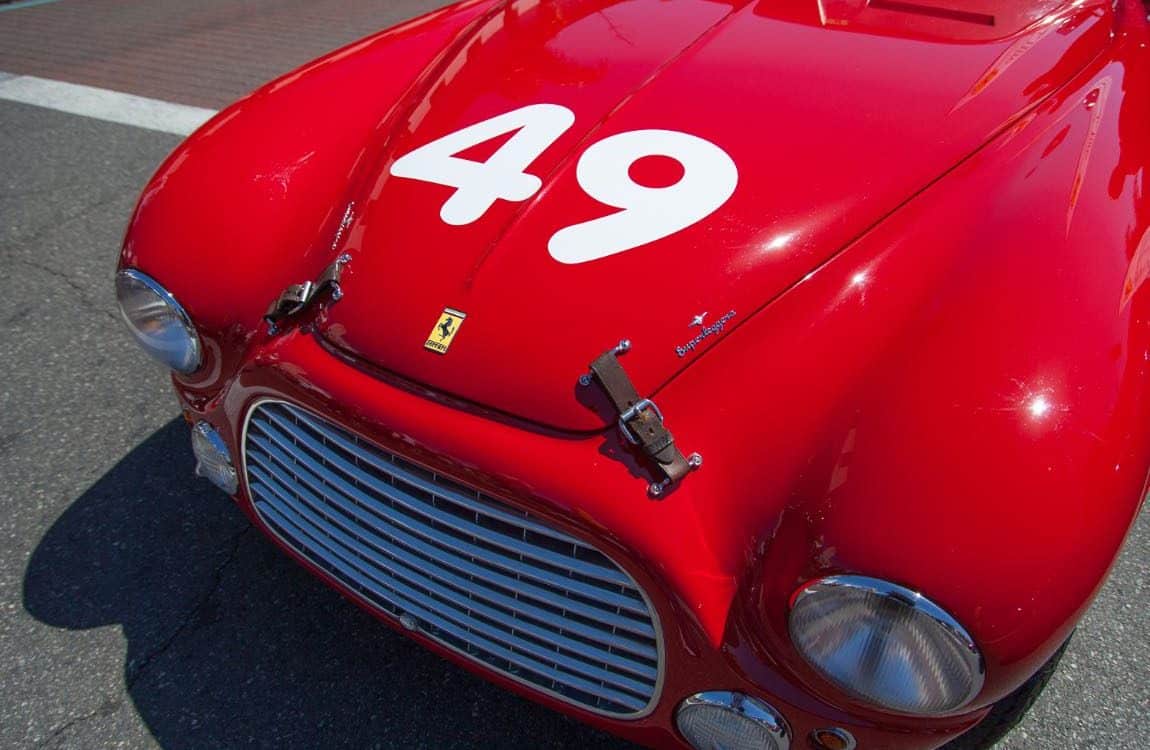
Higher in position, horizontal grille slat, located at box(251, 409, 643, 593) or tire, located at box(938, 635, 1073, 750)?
horizontal grille slat, located at box(251, 409, 643, 593)

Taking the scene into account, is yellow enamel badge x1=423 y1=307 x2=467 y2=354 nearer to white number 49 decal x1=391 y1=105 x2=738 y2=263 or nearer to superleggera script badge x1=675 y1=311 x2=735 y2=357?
white number 49 decal x1=391 y1=105 x2=738 y2=263

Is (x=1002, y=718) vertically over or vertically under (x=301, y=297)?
under

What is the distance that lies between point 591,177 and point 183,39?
17.9 feet

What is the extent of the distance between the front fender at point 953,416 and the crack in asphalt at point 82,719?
140 cm

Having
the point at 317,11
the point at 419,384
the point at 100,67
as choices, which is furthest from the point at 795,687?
the point at 317,11

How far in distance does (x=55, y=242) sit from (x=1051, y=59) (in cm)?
356

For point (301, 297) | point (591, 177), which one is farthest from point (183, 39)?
point (591, 177)

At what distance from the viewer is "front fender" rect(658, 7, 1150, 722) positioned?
1260mm

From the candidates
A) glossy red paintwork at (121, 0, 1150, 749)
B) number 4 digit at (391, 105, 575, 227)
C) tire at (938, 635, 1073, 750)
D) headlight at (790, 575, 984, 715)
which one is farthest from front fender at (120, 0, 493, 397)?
tire at (938, 635, 1073, 750)

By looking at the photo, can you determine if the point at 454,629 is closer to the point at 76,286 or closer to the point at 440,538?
the point at 440,538

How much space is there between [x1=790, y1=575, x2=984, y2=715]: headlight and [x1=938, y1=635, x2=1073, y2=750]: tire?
20.6 inches

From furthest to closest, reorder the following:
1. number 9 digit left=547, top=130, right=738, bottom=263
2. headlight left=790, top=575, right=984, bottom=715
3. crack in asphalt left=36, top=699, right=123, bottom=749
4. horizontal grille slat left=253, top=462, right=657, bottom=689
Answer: crack in asphalt left=36, top=699, right=123, bottom=749
number 9 digit left=547, top=130, right=738, bottom=263
horizontal grille slat left=253, top=462, right=657, bottom=689
headlight left=790, top=575, right=984, bottom=715

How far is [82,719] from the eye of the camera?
1974mm

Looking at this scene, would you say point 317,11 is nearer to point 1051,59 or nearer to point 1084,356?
point 1051,59
